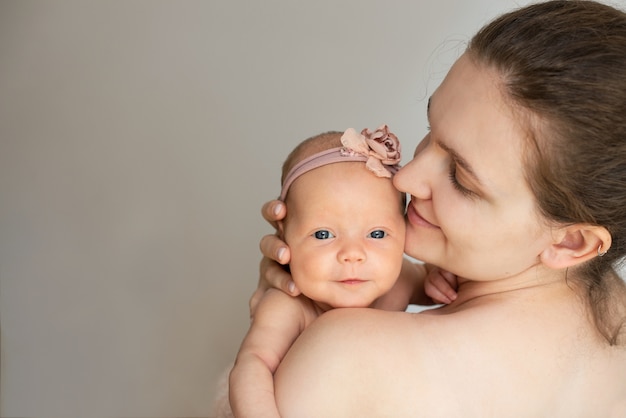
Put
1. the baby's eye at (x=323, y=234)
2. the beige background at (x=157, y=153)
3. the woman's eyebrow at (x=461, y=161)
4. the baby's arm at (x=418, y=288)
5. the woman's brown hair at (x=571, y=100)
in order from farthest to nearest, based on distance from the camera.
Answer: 1. the beige background at (x=157, y=153)
2. the baby's arm at (x=418, y=288)
3. the baby's eye at (x=323, y=234)
4. the woman's eyebrow at (x=461, y=161)
5. the woman's brown hair at (x=571, y=100)

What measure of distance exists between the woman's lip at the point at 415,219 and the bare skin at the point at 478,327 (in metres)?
0.05

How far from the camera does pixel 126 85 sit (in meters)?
3.38

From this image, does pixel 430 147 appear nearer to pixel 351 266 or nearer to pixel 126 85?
pixel 351 266

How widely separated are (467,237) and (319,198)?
0.34m

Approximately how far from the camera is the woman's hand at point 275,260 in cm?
193

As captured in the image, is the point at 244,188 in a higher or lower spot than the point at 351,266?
lower

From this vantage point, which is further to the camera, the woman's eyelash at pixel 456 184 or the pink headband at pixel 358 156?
the pink headband at pixel 358 156

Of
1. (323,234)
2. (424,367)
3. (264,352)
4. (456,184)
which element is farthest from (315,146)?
(424,367)

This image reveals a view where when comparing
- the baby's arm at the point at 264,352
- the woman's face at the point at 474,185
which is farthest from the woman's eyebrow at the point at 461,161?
the baby's arm at the point at 264,352

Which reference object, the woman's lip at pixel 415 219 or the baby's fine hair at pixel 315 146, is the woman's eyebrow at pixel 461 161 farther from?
the baby's fine hair at pixel 315 146

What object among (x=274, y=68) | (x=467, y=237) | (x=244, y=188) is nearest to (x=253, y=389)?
(x=467, y=237)

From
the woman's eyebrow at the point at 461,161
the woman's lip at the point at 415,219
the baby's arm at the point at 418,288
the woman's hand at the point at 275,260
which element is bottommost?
the baby's arm at the point at 418,288

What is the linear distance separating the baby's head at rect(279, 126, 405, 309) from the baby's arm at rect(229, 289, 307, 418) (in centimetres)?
9

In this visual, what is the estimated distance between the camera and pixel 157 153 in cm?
336
